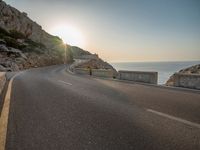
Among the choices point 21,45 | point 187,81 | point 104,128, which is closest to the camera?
point 104,128

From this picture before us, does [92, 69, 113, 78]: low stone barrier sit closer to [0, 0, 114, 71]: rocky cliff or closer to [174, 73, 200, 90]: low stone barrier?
[174, 73, 200, 90]: low stone barrier

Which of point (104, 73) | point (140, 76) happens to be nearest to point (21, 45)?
point (104, 73)

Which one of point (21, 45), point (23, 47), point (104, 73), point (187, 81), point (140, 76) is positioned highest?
point (21, 45)

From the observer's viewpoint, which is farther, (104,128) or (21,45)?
(21,45)

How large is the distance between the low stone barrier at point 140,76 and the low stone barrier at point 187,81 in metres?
1.87

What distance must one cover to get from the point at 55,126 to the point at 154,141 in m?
2.20

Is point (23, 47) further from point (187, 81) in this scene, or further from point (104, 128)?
point (104, 128)

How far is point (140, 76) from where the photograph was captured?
14.9 meters

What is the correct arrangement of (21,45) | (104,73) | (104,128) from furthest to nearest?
(21,45) < (104,73) < (104,128)

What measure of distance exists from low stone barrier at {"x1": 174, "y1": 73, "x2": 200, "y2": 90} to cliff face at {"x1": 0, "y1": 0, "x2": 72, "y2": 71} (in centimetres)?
3705

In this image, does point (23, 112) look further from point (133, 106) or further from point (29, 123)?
point (133, 106)

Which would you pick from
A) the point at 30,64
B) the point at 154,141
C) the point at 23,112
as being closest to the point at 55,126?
the point at 23,112

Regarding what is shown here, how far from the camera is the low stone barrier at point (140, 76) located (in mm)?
13617

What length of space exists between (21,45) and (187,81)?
5916 cm
